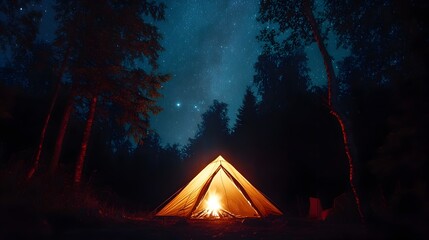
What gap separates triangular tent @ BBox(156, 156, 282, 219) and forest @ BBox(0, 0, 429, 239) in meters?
2.42

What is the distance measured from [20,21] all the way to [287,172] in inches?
761

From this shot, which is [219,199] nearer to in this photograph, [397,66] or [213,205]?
[213,205]

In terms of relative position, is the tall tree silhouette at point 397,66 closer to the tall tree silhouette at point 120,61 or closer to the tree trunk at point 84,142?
the tall tree silhouette at point 120,61

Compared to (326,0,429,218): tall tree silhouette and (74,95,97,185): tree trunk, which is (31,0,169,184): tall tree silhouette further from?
(326,0,429,218): tall tree silhouette

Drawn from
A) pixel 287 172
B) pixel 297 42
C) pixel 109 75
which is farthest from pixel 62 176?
pixel 287 172

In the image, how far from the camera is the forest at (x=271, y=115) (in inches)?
365

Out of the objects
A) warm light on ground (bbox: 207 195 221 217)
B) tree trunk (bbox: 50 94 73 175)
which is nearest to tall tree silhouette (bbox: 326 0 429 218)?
warm light on ground (bbox: 207 195 221 217)

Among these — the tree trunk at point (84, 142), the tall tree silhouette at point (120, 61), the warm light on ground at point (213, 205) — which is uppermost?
the tall tree silhouette at point (120, 61)

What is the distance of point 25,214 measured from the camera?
745 cm

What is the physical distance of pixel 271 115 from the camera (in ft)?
96.8

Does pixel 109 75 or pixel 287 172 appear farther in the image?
pixel 287 172

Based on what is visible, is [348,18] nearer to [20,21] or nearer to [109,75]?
[109,75]

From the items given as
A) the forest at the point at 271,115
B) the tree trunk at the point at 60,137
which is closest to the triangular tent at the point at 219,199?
the forest at the point at 271,115

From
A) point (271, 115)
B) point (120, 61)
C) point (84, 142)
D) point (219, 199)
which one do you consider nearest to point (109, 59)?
point (120, 61)
